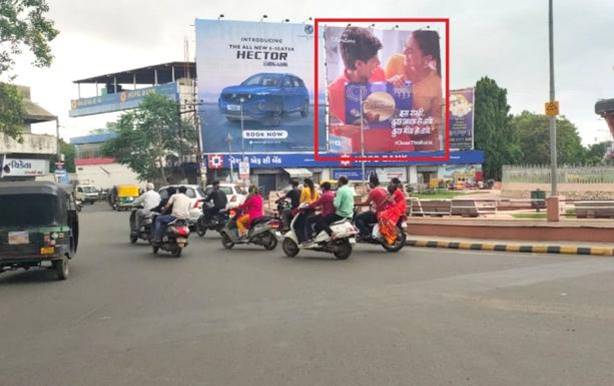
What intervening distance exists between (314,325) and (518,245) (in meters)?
9.38

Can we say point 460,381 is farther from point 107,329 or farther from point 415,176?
point 415,176

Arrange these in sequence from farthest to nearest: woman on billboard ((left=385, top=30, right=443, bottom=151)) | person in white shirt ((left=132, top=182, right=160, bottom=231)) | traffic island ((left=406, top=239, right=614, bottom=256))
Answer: woman on billboard ((left=385, top=30, right=443, bottom=151))
person in white shirt ((left=132, top=182, right=160, bottom=231))
traffic island ((left=406, top=239, right=614, bottom=256))

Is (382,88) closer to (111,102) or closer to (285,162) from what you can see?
(285,162)

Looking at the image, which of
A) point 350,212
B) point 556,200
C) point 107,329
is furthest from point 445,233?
point 107,329

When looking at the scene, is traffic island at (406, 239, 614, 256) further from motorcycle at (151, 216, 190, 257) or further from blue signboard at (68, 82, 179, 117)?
blue signboard at (68, 82, 179, 117)

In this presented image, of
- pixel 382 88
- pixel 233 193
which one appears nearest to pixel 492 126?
pixel 382 88

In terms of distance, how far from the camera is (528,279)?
33.5 feet

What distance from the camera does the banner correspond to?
60562 mm

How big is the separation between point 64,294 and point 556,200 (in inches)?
478

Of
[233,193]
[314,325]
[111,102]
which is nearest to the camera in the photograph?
[314,325]

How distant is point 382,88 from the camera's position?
61.3m

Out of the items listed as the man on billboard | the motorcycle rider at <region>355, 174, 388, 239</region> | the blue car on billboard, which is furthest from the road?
the man on billboard

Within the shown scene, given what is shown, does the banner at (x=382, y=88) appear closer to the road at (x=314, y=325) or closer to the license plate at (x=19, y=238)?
the road at (x=314, y=325)

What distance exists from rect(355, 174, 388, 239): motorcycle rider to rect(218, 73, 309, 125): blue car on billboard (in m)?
46.6
